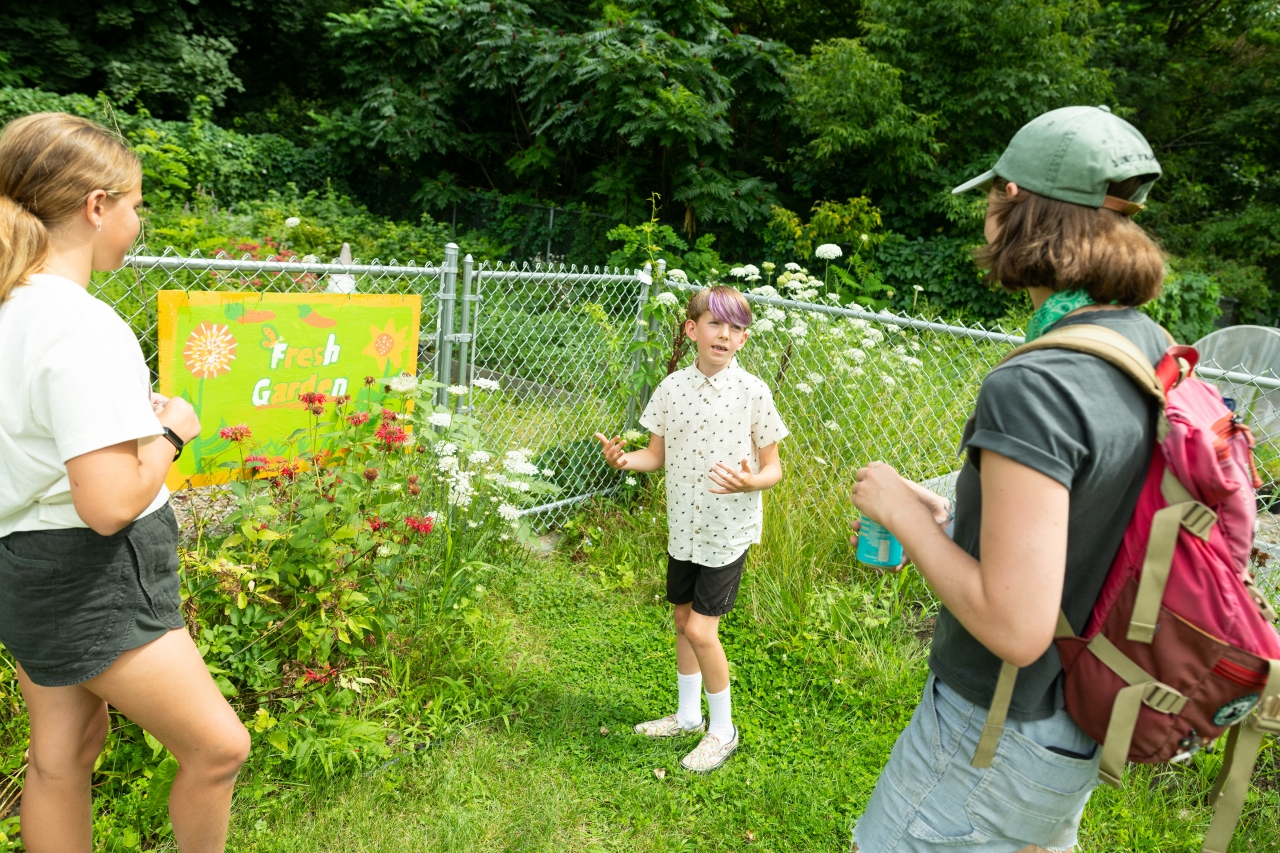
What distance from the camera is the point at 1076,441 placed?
1.09 meters

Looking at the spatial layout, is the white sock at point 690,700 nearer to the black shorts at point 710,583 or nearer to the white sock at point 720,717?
the white sock at point 720,717

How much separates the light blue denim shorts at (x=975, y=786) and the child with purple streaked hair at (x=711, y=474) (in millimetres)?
1343

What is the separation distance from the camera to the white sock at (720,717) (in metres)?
2.87

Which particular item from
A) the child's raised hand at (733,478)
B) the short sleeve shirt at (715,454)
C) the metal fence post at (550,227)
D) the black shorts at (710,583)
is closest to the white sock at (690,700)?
the black shorts at (710,583)

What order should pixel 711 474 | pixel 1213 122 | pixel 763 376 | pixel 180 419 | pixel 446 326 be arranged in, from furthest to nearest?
pixel 1213 122
pixel 763 376
pixel 446 326
pixel 711 474
pixel 180 419

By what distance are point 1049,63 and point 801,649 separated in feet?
36.2

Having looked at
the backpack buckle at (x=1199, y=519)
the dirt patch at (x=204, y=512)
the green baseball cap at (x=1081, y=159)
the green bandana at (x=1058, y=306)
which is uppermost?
the green baseball cap at (x=1081, y=159)

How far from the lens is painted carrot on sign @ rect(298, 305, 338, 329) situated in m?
3.12

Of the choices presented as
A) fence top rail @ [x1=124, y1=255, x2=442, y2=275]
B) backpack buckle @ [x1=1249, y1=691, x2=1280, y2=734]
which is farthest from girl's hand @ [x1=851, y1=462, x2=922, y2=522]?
fence top rail @ [x1=124, y1=255, x2=442, y2=275]

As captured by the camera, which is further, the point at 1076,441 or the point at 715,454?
the point at 715,454

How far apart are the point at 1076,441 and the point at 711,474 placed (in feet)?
5.36

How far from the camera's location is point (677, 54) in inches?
448

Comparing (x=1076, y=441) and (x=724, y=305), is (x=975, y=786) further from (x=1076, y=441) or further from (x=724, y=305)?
(x=724, y=305)

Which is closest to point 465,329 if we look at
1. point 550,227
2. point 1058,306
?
point 1058,306
